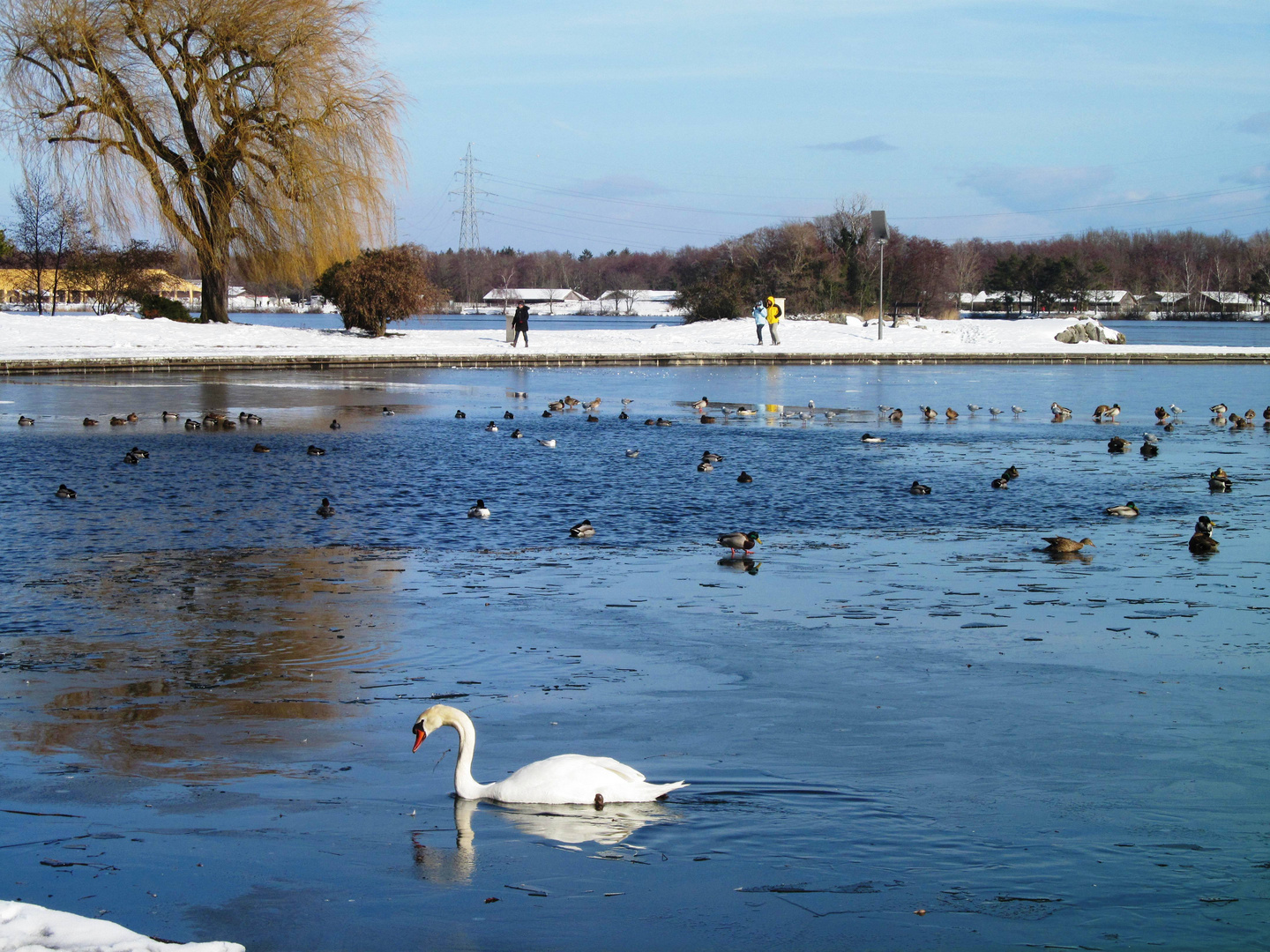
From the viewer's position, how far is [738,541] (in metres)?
12.3

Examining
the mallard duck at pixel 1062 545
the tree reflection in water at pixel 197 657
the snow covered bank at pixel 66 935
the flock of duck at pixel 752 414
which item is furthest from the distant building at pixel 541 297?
the snow covered bank at pixel 66 935

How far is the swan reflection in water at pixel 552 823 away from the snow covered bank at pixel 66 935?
118cm

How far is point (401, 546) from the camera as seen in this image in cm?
1280

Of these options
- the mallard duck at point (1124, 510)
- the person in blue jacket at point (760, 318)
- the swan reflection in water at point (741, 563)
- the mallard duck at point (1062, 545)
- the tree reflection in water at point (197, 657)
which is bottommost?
the tree reflection in water at point (197, 657)

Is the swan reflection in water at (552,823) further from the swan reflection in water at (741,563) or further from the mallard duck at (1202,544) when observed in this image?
the mallard duck at (1202,544)

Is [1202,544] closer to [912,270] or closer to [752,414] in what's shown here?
[752,414]

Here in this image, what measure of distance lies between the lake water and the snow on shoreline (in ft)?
87.1

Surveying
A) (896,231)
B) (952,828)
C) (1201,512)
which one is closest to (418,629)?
(952,828)

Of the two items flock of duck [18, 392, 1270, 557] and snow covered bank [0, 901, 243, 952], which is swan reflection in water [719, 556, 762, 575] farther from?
snow covered bank [0, 901, 243, 952]

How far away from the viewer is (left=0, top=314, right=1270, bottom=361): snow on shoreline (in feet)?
139

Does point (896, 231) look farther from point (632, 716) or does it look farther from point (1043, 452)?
point (632, 716)

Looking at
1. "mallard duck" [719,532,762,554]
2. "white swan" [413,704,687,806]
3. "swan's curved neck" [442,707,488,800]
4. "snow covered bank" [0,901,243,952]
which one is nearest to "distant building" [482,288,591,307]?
"mallard duck" [719,532,762,554]

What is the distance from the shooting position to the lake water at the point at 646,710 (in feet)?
16.7

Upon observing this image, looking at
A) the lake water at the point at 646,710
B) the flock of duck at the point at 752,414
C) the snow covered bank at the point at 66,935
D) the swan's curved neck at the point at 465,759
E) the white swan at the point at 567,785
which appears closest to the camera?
the snow covered bank at the point at 66,935
